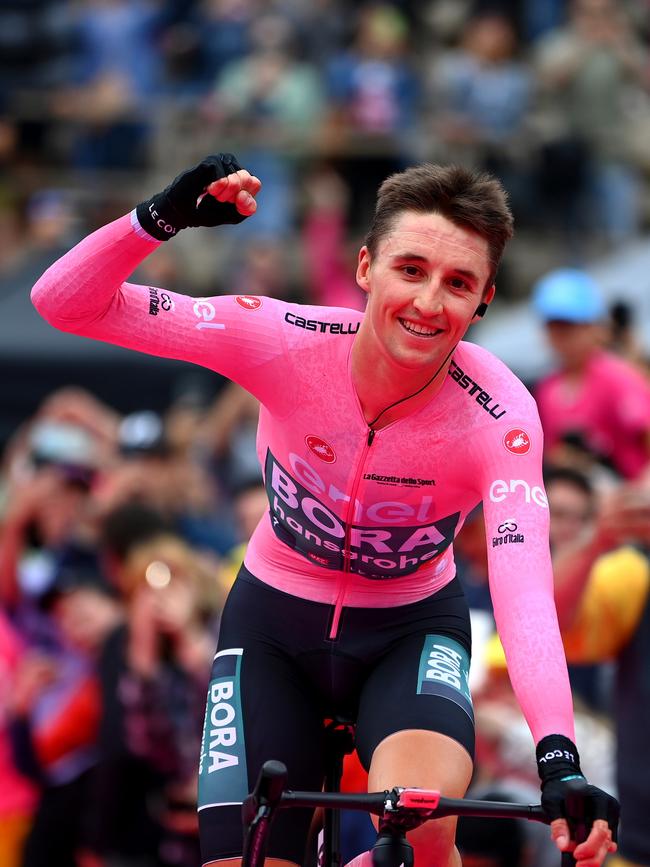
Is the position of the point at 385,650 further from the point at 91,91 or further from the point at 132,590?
the point at 91,91

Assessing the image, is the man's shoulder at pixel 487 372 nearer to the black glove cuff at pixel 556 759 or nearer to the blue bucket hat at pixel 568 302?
the black glove cuff at pixel 556 759

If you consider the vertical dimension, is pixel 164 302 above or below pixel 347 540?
above

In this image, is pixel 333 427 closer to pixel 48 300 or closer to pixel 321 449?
pixel 321 449

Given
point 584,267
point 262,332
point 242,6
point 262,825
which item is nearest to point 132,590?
point 262,332

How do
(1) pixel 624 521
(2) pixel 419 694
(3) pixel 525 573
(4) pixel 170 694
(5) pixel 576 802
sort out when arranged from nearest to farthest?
(5) pixel 576 802 < (3) pixel 525 573 < (2) pixel 419 694 < (1) pixel 624 521 < (4) pixel 170 694

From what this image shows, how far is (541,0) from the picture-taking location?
1584cm

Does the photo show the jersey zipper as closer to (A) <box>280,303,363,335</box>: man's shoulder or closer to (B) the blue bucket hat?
(A) <box>280,303,363,335</box>: man's shoulder

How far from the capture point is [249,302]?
4.87 m

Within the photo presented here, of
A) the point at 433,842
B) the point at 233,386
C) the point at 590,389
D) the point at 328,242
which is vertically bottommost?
the point at 433,842

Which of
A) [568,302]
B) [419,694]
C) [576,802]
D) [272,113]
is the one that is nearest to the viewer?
[576,802]

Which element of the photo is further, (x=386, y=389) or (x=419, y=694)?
(x=386, y=389)

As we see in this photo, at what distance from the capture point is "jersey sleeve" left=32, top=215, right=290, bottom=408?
15.5 feet

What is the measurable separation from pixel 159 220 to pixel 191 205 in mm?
111

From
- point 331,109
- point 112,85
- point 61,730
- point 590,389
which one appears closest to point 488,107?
point 331,109
